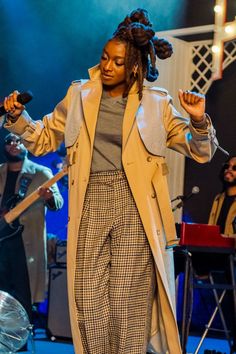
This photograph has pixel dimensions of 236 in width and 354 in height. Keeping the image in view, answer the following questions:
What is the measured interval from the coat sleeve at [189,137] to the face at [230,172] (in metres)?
2.49

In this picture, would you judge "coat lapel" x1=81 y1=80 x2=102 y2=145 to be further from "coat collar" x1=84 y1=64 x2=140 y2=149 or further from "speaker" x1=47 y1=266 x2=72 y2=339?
"speaker" x1=47 y1=266 x2=72 y2=339

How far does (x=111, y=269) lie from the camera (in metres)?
2.53

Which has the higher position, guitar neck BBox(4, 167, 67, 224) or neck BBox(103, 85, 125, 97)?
neck BBox(103, 85, 125, 97)

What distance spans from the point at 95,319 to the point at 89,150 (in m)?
0.67

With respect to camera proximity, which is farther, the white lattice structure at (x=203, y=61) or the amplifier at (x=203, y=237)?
the white lattice structure at (x=203, y=61)

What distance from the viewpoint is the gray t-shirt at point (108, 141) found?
8.36 ft

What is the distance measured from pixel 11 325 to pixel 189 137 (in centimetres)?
199

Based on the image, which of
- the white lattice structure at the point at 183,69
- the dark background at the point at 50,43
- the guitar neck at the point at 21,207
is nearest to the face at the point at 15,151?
the guitar neck at the point at 21,207

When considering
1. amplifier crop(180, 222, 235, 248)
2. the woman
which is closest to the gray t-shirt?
the woman

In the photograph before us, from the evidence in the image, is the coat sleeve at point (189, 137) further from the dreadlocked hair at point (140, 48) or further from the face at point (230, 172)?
the face at point (230, 172)

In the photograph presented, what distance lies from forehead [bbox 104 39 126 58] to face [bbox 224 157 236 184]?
276 centimetres

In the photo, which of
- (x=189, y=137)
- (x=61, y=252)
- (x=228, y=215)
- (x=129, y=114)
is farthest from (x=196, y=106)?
(x=61, y=252)

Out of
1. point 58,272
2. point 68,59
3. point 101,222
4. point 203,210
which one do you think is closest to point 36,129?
point 101,222

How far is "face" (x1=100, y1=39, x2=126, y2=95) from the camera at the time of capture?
2545 millimetres
